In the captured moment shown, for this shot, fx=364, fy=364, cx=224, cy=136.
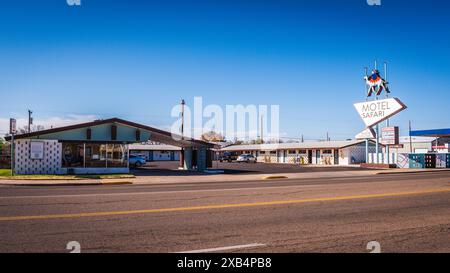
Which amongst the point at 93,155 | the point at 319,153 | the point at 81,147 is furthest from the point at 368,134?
the point at 81,147

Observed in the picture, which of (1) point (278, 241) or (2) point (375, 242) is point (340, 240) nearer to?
(2) point (375, 242)

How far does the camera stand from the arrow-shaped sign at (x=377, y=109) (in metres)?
41.6

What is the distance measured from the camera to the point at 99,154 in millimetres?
29422

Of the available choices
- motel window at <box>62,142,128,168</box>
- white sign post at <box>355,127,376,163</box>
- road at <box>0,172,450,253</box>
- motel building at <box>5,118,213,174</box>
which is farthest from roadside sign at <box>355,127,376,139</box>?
road at <box>0,172,450,253</box>

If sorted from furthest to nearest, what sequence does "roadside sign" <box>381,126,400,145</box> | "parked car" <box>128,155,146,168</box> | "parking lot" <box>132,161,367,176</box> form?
"parked car" <box>128,155,146,168</box>, "roadside sign" <box>381,126,400,145</box>, "parking lot" <box>132,161,367,176</box>

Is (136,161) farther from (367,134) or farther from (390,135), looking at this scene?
(390,135)

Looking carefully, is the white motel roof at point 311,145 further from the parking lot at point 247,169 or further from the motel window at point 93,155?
the motel window at point 93,155

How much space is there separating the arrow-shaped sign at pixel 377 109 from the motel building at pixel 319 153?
665 cm

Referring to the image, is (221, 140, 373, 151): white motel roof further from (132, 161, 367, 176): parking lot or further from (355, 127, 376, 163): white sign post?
(132, 161, 367, 176): parking lot

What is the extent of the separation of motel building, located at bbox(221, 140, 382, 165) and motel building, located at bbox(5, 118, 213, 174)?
1130 inches

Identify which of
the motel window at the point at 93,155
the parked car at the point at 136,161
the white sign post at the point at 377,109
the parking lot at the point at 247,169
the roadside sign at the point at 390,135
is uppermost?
the white sign post at the point at 377,109

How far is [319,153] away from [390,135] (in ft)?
45.8

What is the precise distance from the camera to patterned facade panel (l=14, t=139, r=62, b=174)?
26250mm

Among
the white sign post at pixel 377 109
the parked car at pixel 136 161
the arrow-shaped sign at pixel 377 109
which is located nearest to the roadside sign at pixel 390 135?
the white sign post at pixel 377 109
